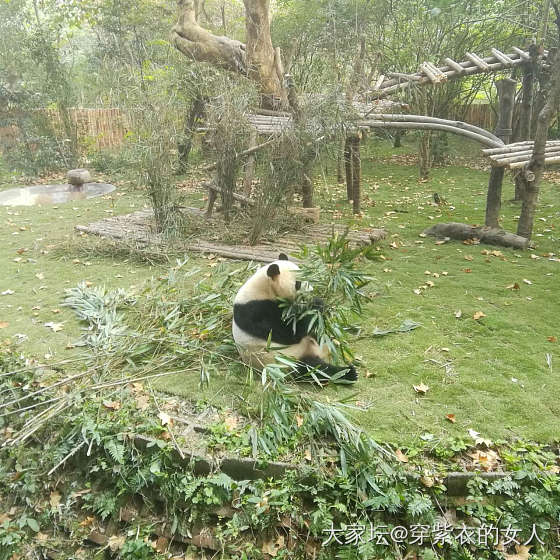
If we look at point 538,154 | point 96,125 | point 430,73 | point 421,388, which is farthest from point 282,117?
point 96,125

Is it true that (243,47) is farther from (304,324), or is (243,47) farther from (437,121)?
(304,324)

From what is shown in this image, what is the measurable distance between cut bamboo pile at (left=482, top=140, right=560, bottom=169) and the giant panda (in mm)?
3779

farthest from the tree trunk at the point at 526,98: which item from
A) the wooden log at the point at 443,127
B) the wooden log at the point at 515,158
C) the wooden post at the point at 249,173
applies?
the wooden post at the point at 249,173

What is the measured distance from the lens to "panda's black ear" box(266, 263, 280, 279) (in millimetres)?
3239

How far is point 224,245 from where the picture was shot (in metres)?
6.48

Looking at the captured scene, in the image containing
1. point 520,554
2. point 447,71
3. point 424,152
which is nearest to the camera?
point 520,554

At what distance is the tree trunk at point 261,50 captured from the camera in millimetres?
9078

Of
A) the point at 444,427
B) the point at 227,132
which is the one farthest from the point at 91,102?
the point at 444,427

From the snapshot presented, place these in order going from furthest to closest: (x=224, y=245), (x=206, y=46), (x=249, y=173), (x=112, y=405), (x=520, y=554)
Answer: (x=206, y=46), (x=249, y=173), (x=224, y=245), (x=112, y=405), (x=520, y=554)

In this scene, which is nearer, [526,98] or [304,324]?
[304,324]

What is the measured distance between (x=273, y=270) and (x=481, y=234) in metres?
4.25

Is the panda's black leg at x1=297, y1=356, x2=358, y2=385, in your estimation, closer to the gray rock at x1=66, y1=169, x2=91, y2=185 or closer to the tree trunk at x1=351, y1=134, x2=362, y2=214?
the tree trunk at x1=351, y1=134, x2=362, y2=214

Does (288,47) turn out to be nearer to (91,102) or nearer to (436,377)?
(91,102)

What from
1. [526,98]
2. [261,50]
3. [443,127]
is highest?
[261,50]
